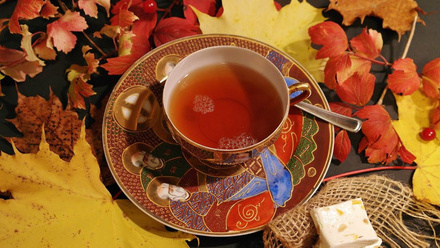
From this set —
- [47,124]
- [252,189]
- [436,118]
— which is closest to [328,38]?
[436,118]

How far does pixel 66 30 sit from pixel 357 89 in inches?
27.5

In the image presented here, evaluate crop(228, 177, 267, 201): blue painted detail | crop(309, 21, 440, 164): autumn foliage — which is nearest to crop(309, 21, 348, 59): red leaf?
crop(309, 21, 440, 164): autumn foliage

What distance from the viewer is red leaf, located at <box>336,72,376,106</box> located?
2.91 ft

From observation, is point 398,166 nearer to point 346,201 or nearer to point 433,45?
point 346,201

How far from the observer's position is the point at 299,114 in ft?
2.63

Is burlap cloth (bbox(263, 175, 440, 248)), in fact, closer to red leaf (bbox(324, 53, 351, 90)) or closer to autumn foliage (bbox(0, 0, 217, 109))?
red leaf (bbox(324, 53, 351, 90))

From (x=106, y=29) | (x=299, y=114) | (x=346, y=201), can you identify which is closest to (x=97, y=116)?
(x=106, y=29)

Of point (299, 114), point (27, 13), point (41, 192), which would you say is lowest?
point (41, 192)

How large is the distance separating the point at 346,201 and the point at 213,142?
28 cm

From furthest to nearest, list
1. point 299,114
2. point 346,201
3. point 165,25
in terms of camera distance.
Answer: point 165,25, point 299,114, point 346,201

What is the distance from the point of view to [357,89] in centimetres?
89

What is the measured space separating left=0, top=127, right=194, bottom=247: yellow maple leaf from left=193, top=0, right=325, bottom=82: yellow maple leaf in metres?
0.42

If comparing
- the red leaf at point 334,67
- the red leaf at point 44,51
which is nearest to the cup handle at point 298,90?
the red leaf at point 334,67

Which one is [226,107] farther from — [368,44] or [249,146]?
[368,44]
